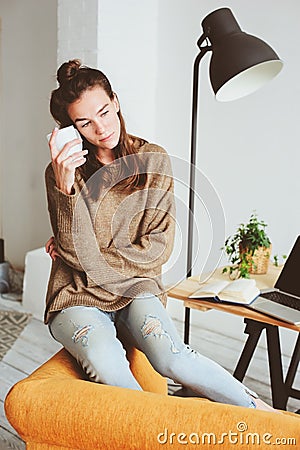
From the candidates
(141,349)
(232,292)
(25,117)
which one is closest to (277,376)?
(232,292)

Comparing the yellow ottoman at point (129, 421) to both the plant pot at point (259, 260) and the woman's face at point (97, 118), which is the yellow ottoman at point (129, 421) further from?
the plant pot at point (259, 260)

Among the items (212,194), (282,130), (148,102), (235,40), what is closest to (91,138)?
(212,194)

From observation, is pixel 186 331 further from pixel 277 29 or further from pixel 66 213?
pixel 277 29

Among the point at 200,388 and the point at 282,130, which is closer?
the point at 200,388

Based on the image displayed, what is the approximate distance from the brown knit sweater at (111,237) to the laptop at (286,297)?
394 mm

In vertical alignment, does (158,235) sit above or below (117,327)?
above

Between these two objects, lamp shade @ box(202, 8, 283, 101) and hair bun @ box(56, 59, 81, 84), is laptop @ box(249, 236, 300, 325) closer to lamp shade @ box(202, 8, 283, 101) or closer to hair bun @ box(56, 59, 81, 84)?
lamp shade @ box(202, 8, 283, 101)

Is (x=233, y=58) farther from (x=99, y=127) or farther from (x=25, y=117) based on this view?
(x=25, y=117)

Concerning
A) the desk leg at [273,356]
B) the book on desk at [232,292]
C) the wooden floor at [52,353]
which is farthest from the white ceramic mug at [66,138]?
the wooden floor at [52,353]

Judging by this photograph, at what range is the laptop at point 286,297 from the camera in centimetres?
207

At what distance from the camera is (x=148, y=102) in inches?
143

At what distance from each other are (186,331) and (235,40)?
1133 millimetres

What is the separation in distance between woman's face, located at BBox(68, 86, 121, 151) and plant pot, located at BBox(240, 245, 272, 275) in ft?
2.84

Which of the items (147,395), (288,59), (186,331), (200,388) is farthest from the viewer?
(288,59)
